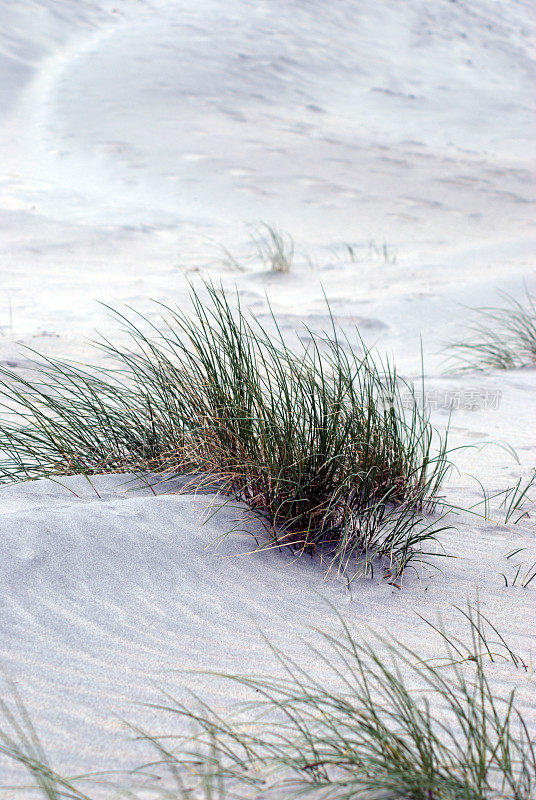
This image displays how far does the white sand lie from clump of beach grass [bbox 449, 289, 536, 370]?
0.21 metres

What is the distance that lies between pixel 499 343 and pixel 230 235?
14.0 ft

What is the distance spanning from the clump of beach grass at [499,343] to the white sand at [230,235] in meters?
0.21

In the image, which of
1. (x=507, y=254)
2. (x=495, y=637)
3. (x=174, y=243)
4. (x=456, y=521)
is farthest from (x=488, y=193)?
(x=495, y=637)

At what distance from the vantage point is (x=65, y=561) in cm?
183

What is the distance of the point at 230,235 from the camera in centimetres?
819

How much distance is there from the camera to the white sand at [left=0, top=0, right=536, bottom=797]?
1.65 metres

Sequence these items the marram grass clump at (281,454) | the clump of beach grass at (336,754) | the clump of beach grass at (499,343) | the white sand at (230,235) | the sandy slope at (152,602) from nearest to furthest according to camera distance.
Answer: the clump of beach grass at (336,754)
the sandy slope at (152,602)
the white sand at (230,235)
the marram grass clump at (281,454)
the clump of beach grass at (499,343)

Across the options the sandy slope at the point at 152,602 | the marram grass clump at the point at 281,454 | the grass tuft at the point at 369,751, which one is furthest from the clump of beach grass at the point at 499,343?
the grass tuft at the point at 369,751

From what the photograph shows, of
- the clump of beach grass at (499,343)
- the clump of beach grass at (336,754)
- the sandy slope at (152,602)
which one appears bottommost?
the clump of beach grass at (499,343)

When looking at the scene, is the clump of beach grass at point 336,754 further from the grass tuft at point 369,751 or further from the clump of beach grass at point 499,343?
the clump of beach grass at point 499,343

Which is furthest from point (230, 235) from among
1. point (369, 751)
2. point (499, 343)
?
point (369, 751)

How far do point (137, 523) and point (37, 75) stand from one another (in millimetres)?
16553

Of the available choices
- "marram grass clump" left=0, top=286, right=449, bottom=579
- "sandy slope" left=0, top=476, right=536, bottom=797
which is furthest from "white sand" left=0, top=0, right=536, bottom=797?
"marram grass clump" left=0, top=286, right=449, bottom=579

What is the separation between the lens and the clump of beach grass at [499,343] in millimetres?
4517
